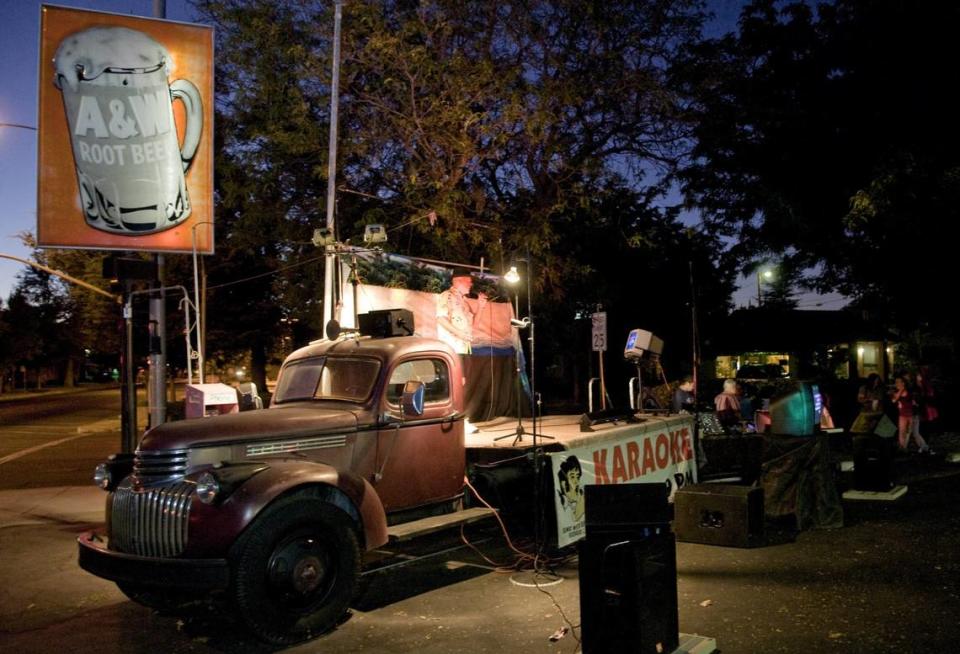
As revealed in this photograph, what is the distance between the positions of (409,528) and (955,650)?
3915 mm

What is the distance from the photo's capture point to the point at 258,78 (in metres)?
16.0

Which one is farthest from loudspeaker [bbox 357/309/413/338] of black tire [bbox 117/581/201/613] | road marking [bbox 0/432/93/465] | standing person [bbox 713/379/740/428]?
road marking [bbox 0/432/93/465]

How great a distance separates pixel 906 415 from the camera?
1448 cm

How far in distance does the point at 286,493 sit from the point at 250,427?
68 cm

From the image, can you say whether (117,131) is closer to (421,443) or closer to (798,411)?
(421,443)

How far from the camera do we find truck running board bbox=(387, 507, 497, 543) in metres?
6.08

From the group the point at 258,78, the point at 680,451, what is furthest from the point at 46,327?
the point at 680,451

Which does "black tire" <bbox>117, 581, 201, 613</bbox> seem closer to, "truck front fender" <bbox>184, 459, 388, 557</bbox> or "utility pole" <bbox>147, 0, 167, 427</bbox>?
"truck front fender" <bbox>184, 459, 388, 557</bbox>

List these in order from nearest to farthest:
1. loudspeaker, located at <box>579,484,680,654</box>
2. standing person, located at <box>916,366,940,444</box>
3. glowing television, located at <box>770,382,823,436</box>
→ loudspeaker, located at <box>579,484,680,654</box> < glowing television, located at <box>770,382,823,436</box> < standing person, located at <box>916,366,940,444</box>

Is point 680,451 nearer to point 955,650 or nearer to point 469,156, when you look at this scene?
point 955,650

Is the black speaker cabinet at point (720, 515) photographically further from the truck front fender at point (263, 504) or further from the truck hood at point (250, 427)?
the truck hood at point (250, 427)

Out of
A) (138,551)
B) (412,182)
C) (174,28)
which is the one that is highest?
(174,28)

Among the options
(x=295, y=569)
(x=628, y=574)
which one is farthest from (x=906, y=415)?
(x=295, y=569)

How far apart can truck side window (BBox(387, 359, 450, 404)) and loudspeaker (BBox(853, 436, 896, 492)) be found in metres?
6.57
